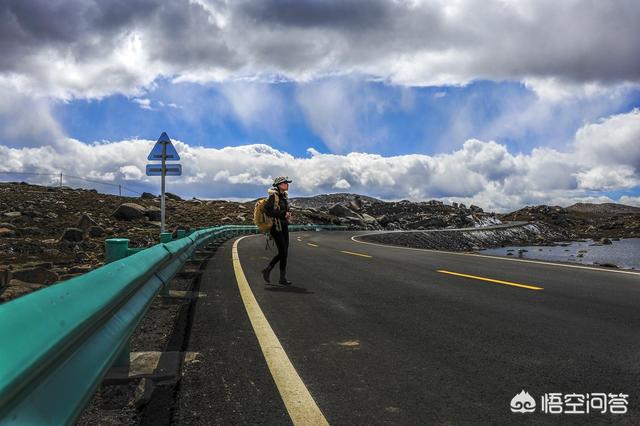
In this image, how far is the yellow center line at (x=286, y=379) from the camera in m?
2.86

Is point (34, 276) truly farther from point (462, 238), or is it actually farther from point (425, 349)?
point (462, 238)

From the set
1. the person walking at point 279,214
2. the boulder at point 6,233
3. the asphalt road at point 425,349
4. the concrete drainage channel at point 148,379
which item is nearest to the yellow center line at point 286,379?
the asphalt road at point 425,349

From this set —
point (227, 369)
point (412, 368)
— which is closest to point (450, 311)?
point (412, 368)

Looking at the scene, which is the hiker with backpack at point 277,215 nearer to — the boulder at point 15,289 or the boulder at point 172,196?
the boulder at point 15,289

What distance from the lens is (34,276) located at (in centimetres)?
803

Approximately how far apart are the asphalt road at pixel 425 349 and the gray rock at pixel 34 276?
2.75m

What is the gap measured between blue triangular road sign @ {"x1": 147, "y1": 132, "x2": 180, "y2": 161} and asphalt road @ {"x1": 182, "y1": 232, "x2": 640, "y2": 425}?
7.28 m

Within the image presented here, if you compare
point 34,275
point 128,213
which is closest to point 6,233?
point 128,213

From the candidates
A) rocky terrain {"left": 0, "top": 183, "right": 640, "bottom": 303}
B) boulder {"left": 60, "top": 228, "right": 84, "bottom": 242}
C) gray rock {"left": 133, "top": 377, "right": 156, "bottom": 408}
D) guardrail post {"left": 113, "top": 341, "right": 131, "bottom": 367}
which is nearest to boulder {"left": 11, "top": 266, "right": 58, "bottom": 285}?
rocky terrain {"left": 0, "top": 183, "right": 640, "bottom": 303}

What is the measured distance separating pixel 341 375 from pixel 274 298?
355cm

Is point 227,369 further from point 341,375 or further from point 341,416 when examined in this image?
point 341,416

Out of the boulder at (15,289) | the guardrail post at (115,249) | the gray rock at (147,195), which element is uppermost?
the gray rock at (147,195)

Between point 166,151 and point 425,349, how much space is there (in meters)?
11.9

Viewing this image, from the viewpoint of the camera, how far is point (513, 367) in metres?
3.76
